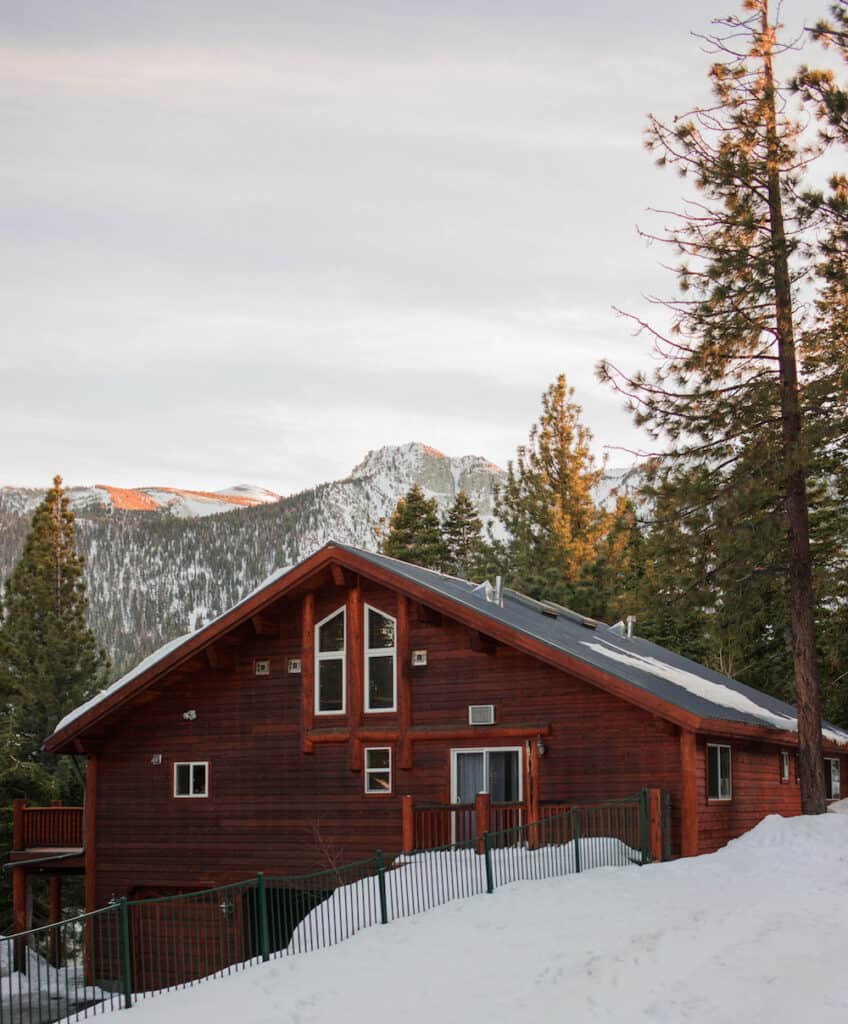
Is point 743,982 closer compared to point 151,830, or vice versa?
point 743,982

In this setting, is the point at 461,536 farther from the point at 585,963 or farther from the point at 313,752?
the point at 585,963

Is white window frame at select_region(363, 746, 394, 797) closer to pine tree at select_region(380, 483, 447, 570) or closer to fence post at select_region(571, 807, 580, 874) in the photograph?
fence post at select_region(571, 807, 580, 874)

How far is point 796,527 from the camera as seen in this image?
918 inches

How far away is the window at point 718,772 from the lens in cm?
2183

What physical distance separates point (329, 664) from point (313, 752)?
166cm

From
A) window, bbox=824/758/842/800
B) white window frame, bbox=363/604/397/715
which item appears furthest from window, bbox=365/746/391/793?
window, bbox=824/758/842/800

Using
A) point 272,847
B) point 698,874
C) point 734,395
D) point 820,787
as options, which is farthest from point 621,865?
point 734,395

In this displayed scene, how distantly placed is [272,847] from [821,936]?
39.9 feet

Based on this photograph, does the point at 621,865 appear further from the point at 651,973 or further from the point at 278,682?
the point at 278,682

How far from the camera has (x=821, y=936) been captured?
46.7ft

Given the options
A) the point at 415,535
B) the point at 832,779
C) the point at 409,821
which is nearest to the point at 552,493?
the point at 415,535

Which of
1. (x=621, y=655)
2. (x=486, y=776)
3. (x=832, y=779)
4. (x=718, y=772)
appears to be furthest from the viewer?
(x=832, y=779)

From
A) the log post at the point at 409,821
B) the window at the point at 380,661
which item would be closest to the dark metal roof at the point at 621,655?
the window at the point at 380,661

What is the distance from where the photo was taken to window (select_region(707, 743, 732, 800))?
859 inches
